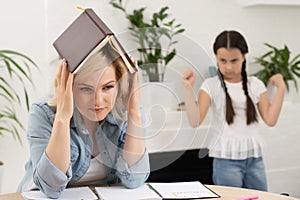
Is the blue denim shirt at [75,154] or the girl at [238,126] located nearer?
the blue denim shirt at [75,154]

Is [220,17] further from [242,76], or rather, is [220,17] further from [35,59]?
[35,59]

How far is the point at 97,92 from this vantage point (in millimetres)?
1090

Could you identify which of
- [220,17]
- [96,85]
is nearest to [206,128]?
[96,85]

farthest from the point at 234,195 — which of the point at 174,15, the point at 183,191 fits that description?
the point at 174,15

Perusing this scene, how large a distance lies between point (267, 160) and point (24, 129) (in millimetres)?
1539

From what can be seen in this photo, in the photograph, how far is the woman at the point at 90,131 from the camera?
1100 mm

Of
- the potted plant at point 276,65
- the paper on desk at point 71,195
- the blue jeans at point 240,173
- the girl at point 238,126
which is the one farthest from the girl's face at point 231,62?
the paper on desk at point 71,195

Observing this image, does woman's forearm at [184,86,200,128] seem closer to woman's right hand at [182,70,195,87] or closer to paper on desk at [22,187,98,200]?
woman's right hand at [182,70,195,87]

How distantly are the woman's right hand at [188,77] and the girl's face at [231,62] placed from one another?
1111mm

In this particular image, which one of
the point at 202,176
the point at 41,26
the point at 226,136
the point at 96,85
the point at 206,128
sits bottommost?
the point at 202,176

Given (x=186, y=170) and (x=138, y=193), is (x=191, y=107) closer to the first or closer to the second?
(x=138, y=193)

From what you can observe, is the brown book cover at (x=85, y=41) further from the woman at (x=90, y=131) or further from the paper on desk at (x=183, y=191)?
the paper on desk at (x=183, y=191)

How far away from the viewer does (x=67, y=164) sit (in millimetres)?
1204

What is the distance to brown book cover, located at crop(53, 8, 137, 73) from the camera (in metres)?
1.06
